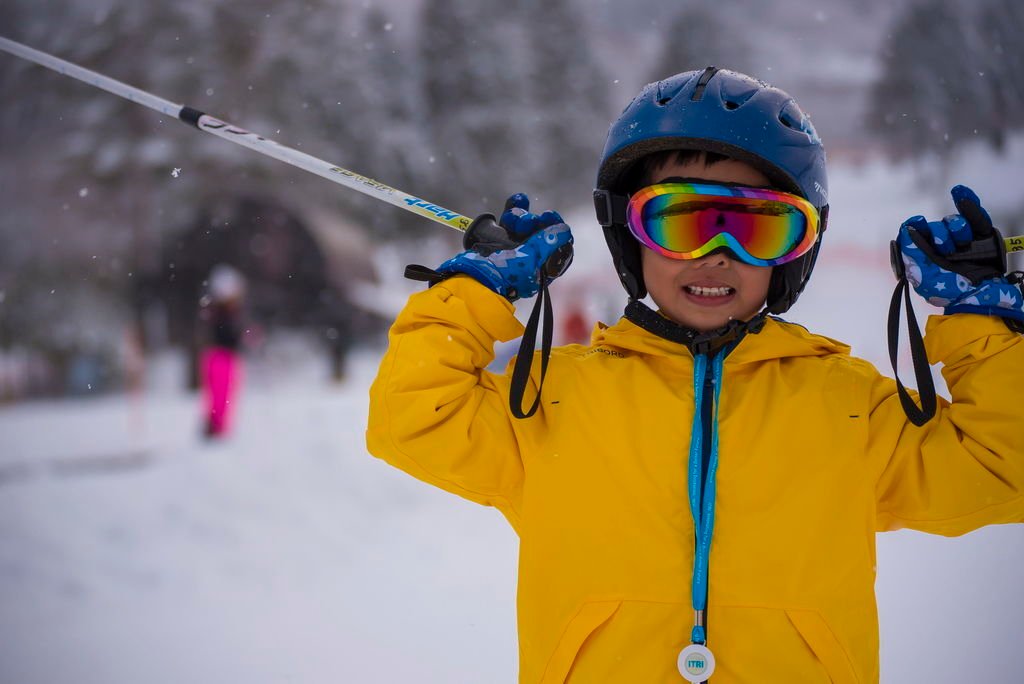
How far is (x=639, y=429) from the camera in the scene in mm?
2092

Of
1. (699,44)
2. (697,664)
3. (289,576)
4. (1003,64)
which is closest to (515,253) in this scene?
(697,664)

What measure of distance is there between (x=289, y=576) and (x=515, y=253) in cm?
414

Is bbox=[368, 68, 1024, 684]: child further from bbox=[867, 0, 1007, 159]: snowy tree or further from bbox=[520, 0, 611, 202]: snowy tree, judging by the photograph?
bbox=[520, 0, 611, 202]: snowy tree

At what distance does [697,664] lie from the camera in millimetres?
1884

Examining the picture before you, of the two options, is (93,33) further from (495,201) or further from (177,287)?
(495,201)

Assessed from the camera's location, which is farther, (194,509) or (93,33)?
(93,33)

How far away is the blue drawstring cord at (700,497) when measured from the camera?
1.93 meters

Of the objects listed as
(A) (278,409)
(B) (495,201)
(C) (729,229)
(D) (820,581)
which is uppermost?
(B) (495,201)

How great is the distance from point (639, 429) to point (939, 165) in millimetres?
16206

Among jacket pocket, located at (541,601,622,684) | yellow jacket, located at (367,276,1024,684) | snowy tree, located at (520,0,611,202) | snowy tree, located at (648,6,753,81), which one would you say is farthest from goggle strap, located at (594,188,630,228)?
snowy tree, located at (648,6,753,81)

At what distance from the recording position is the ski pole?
2.49 metres

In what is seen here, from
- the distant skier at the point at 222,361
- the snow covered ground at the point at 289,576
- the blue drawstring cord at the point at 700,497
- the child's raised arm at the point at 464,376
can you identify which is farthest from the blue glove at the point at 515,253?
the distant skier at the point at 222,361

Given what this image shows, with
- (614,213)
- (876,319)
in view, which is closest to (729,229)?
(614,213)

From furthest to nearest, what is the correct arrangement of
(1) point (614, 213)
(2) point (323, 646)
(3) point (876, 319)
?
(3) point (876, 319) → (2) point (323, 646) → (1) point (614, 213)
